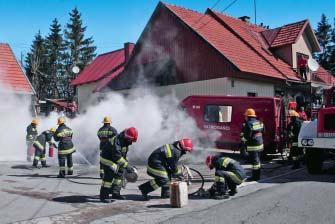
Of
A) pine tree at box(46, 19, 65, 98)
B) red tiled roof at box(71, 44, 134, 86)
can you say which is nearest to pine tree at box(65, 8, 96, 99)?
pine tree at box(46, 19, 65, 98)

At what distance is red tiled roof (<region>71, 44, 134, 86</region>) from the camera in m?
37.6

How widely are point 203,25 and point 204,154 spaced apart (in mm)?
10287

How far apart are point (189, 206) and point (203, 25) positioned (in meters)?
17.2

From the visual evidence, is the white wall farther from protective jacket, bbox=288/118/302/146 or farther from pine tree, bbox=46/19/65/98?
pine tree, bbox=46/19/65/98

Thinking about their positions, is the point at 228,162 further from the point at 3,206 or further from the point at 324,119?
the point at 3,206

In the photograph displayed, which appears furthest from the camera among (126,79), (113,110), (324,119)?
(126,79)

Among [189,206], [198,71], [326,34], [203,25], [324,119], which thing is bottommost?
[189,206]

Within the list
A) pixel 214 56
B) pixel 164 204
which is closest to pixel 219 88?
pixel 214 56

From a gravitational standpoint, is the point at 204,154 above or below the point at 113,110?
below

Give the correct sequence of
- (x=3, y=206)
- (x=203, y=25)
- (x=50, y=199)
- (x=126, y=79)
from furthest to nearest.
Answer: (x=126, y=79)
(x=203, y=25)
(x=50, y=199)
(x=3, y=206)

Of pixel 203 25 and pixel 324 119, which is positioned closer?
pixel 324 119

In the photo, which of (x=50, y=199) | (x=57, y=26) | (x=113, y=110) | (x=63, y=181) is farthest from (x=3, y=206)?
A: (x=57, y=26)

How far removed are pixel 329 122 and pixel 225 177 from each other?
4.01 meters

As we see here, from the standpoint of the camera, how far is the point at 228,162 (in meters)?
9.51
